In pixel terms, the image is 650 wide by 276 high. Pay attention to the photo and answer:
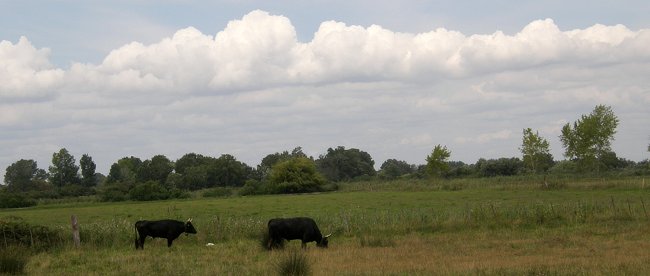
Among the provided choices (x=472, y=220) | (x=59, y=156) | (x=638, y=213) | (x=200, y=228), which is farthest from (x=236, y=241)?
(x=59, y=156)

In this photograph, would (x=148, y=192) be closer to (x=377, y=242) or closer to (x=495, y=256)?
(x=377, y=242)

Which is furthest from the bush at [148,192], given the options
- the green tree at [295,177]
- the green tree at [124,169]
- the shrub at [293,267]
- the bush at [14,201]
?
the shrub at [293,267]

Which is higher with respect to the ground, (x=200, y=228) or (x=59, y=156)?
(x=59, y=156)

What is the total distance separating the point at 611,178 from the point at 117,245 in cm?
5477

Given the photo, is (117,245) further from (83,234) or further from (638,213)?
(638,213)

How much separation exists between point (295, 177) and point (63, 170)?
63.6 meters

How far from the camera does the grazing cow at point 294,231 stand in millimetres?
23344

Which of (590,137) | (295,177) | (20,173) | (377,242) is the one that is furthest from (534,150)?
(20,173)

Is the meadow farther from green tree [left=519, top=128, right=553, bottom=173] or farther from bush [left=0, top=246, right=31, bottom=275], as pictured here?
green tree [left=519, top=128, right=553, bottom=173]

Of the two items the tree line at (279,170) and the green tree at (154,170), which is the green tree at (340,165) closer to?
the tree line at (279,170)

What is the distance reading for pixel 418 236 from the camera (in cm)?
2656

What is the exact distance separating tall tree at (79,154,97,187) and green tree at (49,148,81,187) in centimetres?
116

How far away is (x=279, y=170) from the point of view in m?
91.4

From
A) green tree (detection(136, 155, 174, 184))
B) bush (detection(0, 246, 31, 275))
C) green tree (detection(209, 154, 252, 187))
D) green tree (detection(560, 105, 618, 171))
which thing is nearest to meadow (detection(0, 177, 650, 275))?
bush (detection(0, 246, 31, 275))
